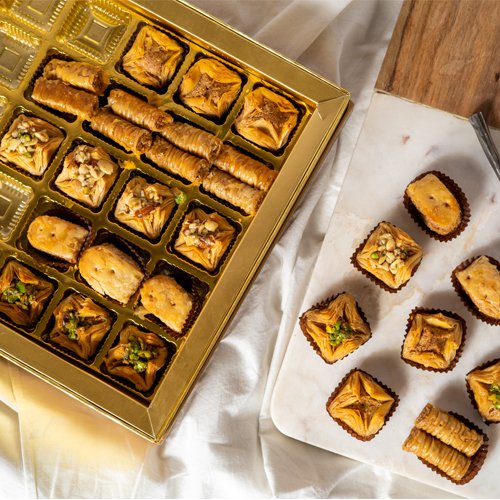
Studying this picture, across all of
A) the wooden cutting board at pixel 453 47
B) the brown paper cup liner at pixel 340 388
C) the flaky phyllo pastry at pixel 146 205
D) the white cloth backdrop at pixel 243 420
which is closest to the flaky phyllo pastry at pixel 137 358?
the white cloth backdrop at pixel 243 420

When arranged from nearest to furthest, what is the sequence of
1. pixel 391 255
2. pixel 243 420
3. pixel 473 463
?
pixel 391 255
pixel 473 463
pixel 243 420

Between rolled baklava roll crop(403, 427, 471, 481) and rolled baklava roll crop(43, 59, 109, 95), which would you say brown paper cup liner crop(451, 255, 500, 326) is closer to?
rolled baklava roll crop(403, 427, 471, 481)

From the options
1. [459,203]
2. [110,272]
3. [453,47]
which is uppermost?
[453,47]

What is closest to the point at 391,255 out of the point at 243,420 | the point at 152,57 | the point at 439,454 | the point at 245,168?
the point at 245,168

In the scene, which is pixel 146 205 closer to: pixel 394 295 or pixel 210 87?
pixel 210 87

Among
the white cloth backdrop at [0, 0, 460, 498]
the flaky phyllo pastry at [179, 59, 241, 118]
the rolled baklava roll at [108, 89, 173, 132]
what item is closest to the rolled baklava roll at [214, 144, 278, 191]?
the flaky phyllo pastry at [179, 59, 241, 118]

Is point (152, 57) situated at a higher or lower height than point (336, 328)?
higher
